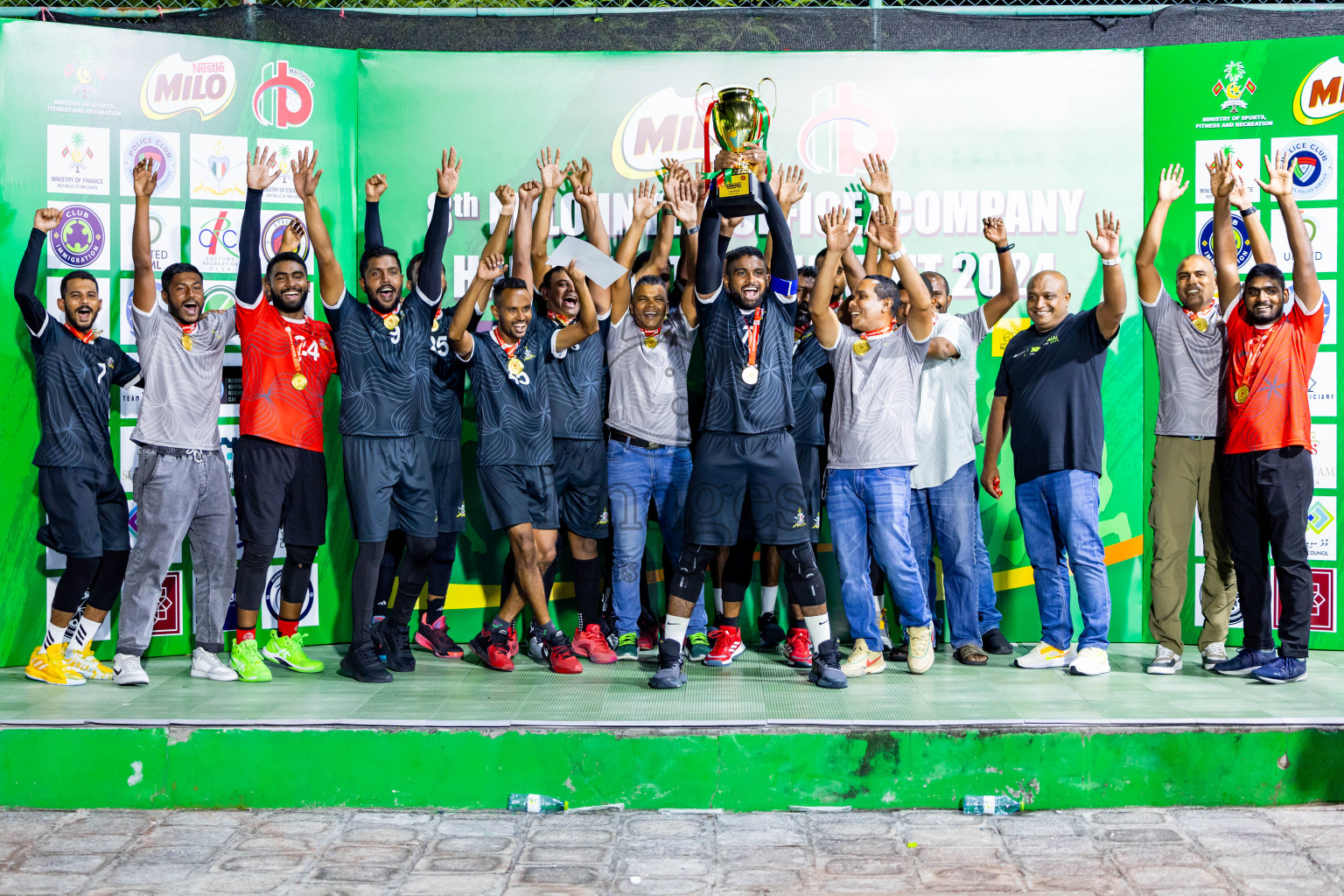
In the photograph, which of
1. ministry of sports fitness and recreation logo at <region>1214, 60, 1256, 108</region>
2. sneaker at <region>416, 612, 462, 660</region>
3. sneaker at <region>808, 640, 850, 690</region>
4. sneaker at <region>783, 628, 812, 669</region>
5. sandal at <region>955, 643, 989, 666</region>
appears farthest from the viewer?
ministry of sports fitness and recreation logo at <region>1214, 60, 1256, 108</region>

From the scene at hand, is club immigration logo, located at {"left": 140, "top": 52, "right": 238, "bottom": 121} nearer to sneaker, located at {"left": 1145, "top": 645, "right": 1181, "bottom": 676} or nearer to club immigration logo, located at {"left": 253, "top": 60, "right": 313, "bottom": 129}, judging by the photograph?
club immigration logo, located at {"left": 253, "top": 60, "right": 313, "bottom": 129}

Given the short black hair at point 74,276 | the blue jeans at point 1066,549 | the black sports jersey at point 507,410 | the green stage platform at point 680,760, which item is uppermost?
the short black hair at point 74,276

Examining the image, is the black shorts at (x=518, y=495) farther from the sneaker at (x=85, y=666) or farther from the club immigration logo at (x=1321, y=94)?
the club immigration logo at (x=1321, y=94)

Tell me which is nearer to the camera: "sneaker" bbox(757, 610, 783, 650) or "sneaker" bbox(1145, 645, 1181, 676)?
"sneaker" bbox(1145, 645, 1181, 676)

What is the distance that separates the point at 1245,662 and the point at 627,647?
2.95 metres

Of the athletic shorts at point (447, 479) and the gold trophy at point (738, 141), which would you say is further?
the athletic shorts at point (447, 479)

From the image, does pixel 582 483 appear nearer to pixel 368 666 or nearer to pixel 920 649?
pixel 368 666

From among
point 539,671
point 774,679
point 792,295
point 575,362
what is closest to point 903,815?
point 774,679

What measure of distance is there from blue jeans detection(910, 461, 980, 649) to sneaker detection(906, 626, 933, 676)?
39cm

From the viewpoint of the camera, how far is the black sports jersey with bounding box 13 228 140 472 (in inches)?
199

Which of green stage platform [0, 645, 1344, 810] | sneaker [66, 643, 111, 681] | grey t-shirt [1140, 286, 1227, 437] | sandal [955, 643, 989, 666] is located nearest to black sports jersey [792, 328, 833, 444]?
sandal [955, 643, 989, 666]

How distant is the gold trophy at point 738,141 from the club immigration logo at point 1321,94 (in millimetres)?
2940

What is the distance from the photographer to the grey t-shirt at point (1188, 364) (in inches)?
204

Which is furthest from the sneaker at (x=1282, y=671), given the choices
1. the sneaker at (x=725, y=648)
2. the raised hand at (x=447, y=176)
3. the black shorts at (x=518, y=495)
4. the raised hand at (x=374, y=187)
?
the raised hand at (x=374, y=187)
